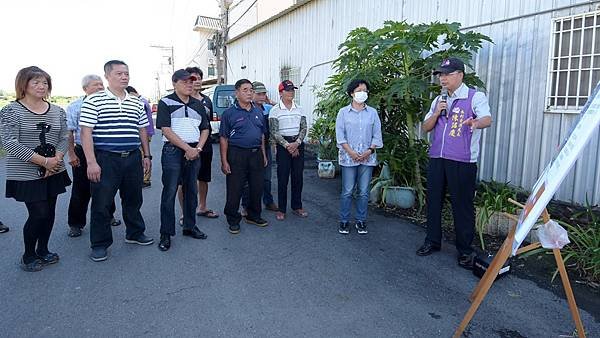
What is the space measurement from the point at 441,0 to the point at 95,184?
5.55m

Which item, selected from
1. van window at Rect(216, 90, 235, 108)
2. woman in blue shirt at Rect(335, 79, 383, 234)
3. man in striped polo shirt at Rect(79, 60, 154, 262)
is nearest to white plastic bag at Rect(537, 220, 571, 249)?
woman in blue shirt at Rect(335, 79, 383, 234)

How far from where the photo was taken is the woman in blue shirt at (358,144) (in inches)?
175

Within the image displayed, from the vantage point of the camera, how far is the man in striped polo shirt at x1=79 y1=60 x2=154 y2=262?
3.56m

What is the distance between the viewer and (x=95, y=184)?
369 centimetres

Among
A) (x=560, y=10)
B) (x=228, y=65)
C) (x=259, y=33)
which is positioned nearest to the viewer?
(x=560, y=10)

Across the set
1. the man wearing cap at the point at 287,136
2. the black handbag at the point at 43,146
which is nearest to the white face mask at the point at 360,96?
the man wearing cap at the point at 287,136

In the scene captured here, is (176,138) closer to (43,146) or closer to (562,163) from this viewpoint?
(43,146)

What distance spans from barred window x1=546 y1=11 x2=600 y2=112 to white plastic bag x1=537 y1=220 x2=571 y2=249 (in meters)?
2.93

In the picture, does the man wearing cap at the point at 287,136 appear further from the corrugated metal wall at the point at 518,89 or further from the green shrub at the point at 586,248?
the green shrub at the point at 586,248

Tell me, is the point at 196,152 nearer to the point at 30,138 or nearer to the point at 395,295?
the point at 30,138

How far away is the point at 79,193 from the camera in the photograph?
4473 mm

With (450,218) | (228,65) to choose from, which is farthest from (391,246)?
(228,65)

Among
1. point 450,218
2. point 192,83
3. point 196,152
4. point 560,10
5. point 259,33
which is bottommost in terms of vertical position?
point 450,218

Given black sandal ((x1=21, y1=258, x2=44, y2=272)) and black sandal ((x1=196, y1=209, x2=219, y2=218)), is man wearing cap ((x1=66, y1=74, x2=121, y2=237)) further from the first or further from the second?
black sandal ((x1=196, y1=209, x2=219, y2=218))
